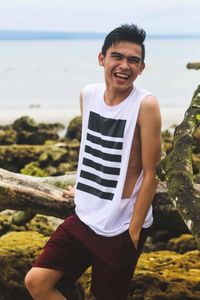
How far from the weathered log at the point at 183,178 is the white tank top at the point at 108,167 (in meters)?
0.32

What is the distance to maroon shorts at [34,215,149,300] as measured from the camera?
411cm

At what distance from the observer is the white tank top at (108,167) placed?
4.08 m

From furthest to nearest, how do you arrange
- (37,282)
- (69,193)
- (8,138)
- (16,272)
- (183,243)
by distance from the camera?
(8,138) < (183,243) < (16,272) < (69,193) < (37,282)

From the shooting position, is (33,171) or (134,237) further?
(33,171)

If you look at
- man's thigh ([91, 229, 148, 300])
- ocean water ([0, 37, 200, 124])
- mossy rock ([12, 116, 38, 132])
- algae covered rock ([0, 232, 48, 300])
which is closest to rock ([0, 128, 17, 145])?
mossy rock ([12, 116, 38, 132])

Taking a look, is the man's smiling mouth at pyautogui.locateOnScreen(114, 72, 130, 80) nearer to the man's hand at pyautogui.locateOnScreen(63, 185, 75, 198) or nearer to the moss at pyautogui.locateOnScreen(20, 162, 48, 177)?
the man's hand at pyautogui.locateOnScreen(63, 185, 75, 198)

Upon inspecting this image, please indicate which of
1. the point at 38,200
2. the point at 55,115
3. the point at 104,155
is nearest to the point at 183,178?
the point at 104,155

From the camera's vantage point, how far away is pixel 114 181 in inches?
162

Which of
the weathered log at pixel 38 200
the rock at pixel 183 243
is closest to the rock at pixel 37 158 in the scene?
the rock at pixel 183 243

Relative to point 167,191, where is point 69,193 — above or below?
below

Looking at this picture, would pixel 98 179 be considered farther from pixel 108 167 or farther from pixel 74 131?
pixel 74 131

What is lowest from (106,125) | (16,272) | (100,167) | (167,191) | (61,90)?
(61,90)

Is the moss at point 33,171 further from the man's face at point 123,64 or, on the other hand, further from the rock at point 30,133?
the man's face at point 123,64

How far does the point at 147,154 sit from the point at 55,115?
23727 millimetres
